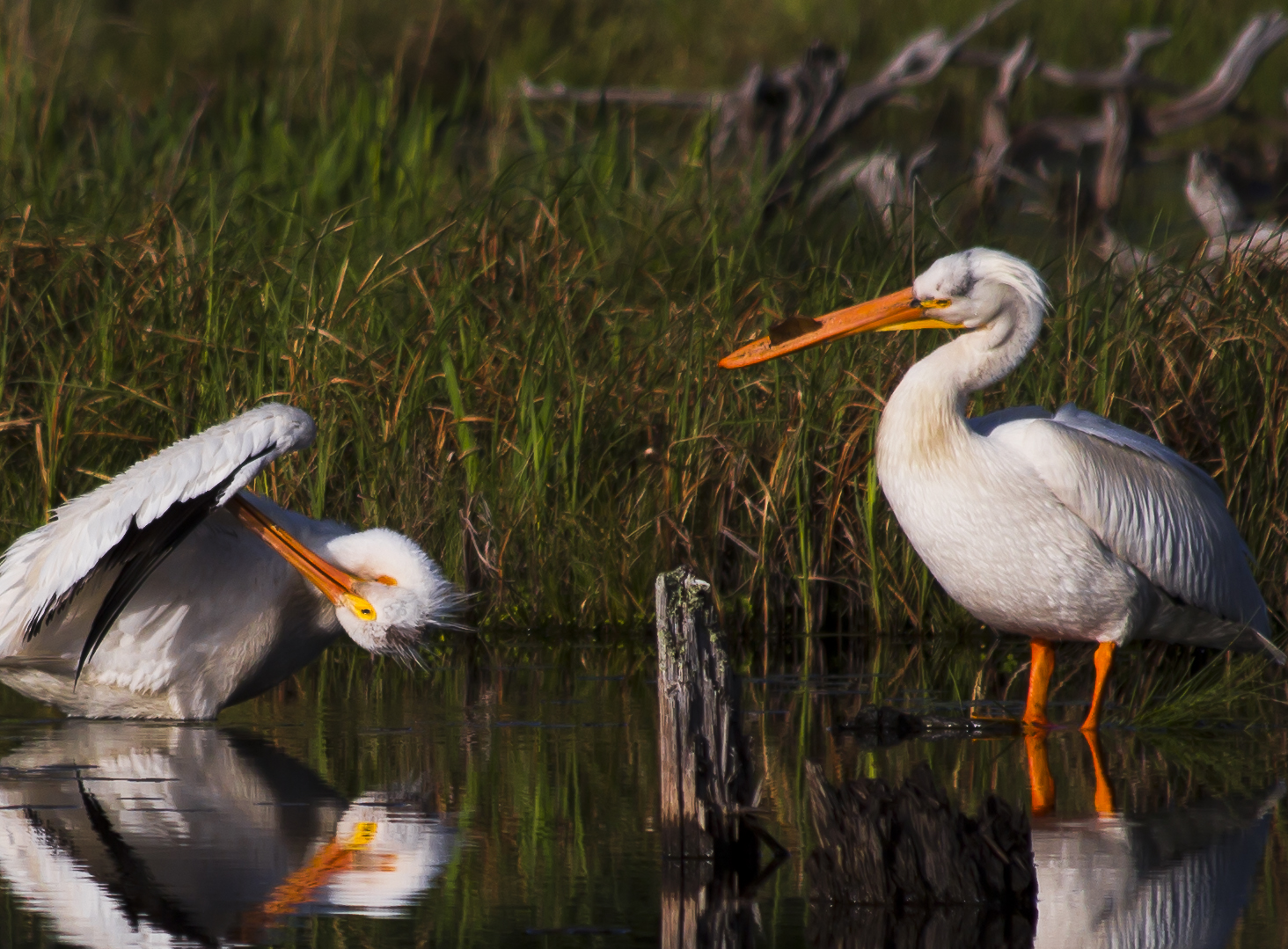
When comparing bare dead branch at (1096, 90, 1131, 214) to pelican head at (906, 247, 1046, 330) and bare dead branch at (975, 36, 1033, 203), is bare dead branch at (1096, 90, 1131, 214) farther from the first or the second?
pelican head at (906, 247, 1046, 330)

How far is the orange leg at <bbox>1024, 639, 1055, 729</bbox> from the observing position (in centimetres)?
522

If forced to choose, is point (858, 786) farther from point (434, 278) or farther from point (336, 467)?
point (434, 278)

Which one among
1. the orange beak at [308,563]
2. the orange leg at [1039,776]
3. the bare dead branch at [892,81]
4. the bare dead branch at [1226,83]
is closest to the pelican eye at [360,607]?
the orange beak at [308,563]

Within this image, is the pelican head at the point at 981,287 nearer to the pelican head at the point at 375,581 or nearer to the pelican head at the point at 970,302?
the pelican head at the point at 970,302

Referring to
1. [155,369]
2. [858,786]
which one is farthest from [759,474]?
[858,786]

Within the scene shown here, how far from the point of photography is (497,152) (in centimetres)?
841

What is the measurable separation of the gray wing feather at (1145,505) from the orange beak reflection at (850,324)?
0.45m

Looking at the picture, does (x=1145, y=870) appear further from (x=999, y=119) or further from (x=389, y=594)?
(x=999, y=119)

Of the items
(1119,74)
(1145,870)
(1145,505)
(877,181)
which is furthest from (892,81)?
(1145,870)

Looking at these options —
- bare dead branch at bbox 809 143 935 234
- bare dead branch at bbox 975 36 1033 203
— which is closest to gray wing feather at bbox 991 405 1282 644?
bare dead branch at bbox 809 143 935 234

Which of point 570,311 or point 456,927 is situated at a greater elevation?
point 570,311

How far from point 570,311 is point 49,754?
3.02 m

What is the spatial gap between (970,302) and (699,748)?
218cm

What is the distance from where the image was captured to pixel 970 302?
214 inches
